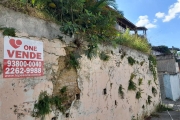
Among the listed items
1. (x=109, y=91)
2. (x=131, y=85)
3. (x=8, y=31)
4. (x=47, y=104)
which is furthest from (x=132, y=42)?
(x=8, y=31)

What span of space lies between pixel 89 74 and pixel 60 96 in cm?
95

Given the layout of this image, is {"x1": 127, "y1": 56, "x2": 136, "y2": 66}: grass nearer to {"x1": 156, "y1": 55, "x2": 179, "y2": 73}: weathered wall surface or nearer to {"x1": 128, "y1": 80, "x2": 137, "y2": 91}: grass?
{"x1": 128, "y1": 80, "x2": 137, "y2": 91}: grass

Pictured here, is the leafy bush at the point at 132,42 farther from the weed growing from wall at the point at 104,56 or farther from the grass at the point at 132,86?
the grass at the point at 132,86

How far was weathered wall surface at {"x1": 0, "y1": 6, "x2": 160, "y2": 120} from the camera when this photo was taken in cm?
235

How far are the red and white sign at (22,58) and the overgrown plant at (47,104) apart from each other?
1.32 feet

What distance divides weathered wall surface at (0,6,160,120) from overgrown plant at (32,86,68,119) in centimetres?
8

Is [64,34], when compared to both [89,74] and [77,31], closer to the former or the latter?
[77,31]

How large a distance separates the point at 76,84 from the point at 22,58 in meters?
1.23

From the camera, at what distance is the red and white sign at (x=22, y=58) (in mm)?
2312

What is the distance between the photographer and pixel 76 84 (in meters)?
3.31

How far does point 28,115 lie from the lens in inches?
96.9

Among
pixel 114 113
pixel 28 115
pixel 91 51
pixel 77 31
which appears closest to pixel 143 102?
pixel 114 113

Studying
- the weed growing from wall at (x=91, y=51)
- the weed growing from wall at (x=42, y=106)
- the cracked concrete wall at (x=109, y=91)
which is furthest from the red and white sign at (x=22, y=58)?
the weed growing from wall at (x=91, y=51)

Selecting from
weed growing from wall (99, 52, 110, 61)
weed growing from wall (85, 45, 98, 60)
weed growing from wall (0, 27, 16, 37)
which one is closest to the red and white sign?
weed growing from wall (0, 27, 16, 37)
